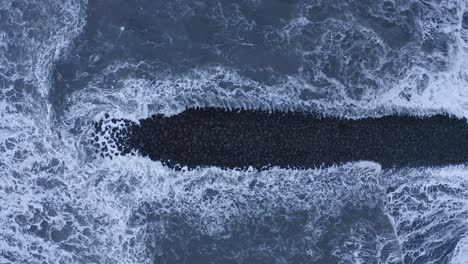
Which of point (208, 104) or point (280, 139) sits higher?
point (208, 104)

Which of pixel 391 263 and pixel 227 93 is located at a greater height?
pixel 227 93

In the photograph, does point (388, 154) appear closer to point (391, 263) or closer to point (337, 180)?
point (337, 180)

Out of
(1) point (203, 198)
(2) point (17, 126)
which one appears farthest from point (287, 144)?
(2) point (17, 126)
